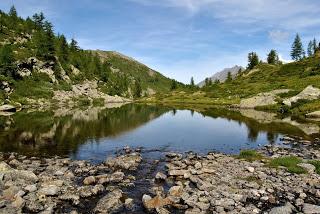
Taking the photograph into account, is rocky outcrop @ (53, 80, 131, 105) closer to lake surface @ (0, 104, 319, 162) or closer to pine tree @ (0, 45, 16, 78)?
pine tree @ (0, 45, 16, 78)

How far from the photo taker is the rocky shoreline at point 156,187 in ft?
79.8

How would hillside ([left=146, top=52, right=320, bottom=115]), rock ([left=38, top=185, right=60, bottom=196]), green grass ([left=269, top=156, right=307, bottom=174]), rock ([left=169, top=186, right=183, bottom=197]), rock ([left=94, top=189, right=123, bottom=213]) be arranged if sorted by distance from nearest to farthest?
1. rock ([left=94, top=189, right=123, bottom=213])
2. rock ([left=38, top=185, right=60, bottom=196])
3. rock ([left=169, top=186, right=183, bottom=197])
4. green grass ([left=269, top=156, right=307, bottom=174])
5. hillside ([left=146, top=52, right=320, bottom=115])

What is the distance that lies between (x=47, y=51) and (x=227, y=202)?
169m

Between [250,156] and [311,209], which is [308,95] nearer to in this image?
[250,156]

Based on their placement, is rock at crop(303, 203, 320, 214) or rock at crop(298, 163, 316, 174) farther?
rock at crop(298, 163, 316, 174)

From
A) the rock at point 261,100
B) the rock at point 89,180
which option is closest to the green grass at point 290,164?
the rock at point 89,180

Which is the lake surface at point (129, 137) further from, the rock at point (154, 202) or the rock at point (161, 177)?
the rock at point (154, 202)

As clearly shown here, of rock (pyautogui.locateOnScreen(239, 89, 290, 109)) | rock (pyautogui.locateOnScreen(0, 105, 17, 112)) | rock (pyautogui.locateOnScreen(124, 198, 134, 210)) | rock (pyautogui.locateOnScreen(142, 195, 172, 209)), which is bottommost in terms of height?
rock (pyautogui.locateOnScreen(124, 198, 134, 210))

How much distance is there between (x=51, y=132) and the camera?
6256cm

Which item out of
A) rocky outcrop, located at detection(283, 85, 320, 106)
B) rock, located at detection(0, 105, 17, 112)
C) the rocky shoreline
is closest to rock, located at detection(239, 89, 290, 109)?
rocky outcrop, located at detection(283, 85, 320, 106)

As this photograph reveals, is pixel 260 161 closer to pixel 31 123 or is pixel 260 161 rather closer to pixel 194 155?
pixel 194 155

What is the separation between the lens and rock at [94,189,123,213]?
78.8 feet

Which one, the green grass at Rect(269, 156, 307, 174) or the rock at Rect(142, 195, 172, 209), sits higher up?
the green grass at Rect(269, 156, 307, 174)

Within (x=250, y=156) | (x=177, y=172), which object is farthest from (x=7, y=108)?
(x=177, y=172)
